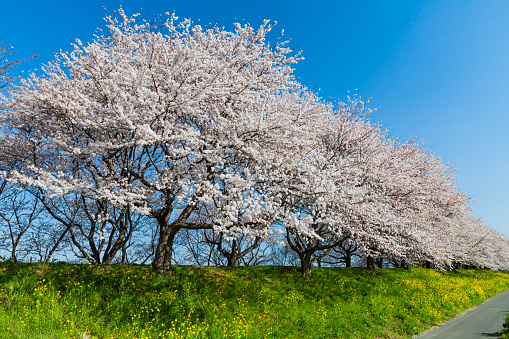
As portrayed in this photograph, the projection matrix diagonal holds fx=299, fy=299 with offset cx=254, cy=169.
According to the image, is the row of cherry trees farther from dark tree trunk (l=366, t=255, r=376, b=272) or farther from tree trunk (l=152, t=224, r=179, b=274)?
dark tree trunk (l=366, t=255, r=376, b=272)

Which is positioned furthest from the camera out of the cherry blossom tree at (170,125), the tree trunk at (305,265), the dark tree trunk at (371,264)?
the dark tree trunk at (371,264)

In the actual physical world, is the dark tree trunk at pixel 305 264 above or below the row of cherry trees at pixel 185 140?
below

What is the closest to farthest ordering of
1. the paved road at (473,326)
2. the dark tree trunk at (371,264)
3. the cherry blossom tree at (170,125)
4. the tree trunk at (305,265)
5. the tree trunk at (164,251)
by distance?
the cherry blossom tree at (170,125) < the paved road at (473,326) < the tree trunk at (164,251) < the tree trunk at (305,265) < the dark tree trunk at (371,264)

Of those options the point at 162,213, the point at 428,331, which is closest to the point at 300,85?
the point at 162,213

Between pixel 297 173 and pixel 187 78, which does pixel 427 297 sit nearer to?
pixel 297 173

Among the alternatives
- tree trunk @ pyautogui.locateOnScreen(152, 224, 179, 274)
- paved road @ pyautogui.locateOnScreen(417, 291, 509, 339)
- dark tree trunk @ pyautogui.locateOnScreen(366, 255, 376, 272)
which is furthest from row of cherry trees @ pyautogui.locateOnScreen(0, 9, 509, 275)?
dark tree trunk @ pyautogui.locateOnScreen(366, 255, 376, 272)

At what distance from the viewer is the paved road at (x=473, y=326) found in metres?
11.4

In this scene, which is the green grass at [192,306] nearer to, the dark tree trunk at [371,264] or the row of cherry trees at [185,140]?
the row of cherry trees at [185,140]

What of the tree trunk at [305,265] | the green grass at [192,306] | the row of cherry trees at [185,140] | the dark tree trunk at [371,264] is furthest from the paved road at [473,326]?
the dark tree trunk at [371,264]

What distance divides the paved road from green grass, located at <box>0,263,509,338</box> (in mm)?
645

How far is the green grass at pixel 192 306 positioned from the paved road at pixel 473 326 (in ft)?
2.11

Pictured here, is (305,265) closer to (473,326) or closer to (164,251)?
(473,326)

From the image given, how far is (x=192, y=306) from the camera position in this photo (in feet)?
31.2

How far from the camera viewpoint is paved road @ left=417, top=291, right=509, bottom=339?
1139 cm
